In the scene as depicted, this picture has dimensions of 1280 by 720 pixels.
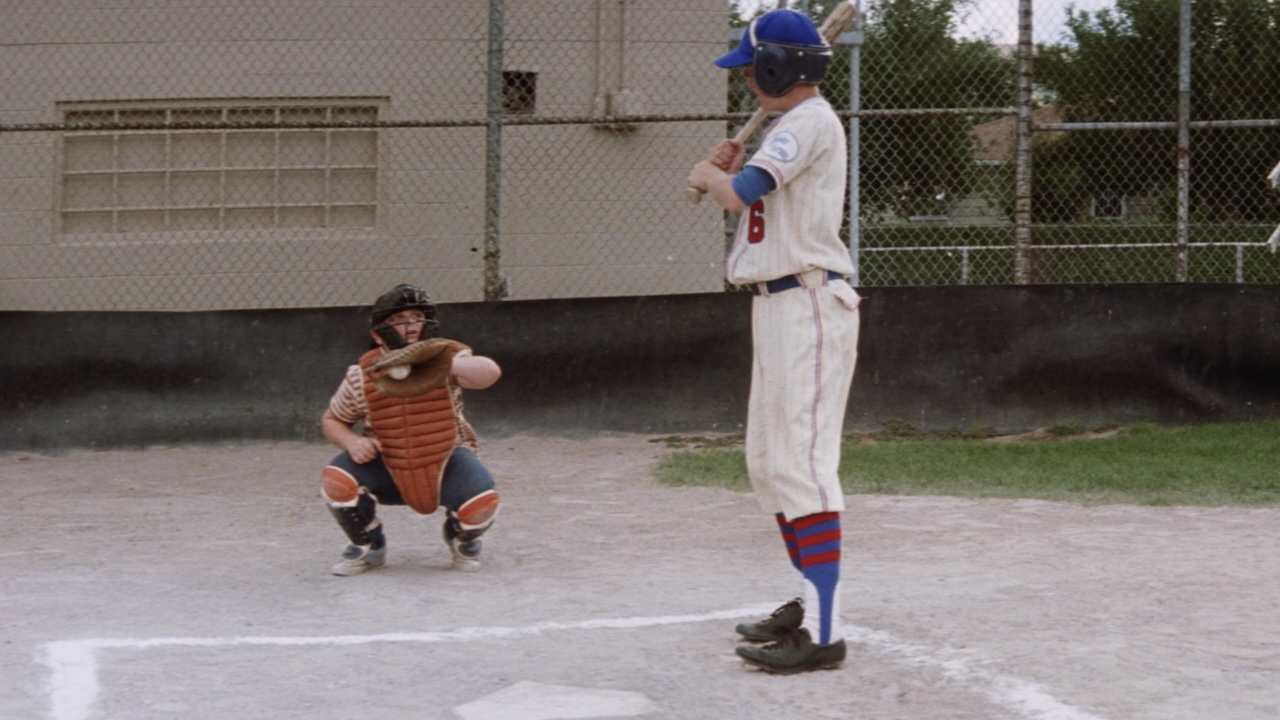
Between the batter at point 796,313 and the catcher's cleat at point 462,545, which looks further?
the catcher's cleat at point 462,545

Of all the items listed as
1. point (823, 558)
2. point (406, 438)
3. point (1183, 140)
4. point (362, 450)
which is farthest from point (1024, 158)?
→ point (823, 558)

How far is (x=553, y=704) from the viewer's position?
4.14 metres

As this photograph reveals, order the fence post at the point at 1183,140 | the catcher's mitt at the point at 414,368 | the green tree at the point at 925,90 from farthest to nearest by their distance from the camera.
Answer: the green tree at the point at 925,90
the fence post at the point at 1183,140
the catcher's mitt at the point at 414,368

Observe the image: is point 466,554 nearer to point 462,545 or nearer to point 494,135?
point 462,545

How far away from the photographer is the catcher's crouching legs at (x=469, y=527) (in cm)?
594

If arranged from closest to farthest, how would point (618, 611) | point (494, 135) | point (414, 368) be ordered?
point (618, 611) → point (414, 368) → point (494, 135)

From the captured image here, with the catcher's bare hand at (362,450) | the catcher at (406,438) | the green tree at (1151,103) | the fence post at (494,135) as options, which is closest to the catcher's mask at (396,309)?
the catcher at (406,438)

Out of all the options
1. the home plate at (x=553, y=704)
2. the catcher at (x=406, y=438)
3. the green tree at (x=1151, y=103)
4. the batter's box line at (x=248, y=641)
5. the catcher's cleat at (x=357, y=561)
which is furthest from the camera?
the green tree at (x=1151, y=103)

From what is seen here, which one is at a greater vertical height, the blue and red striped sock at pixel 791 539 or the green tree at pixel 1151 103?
the green tree at pixel 1151 103

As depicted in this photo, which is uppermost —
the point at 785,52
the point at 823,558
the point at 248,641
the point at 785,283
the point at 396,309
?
the point at 785,52

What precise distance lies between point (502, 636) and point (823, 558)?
3.46 ft

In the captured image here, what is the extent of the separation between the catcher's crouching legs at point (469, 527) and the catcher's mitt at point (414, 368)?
459 millimetres

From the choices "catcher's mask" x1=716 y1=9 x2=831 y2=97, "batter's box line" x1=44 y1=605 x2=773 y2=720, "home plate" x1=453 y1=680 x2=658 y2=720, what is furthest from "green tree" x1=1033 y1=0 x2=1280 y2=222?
"home plate" x1=453 y1=680 x2=658 y2=720

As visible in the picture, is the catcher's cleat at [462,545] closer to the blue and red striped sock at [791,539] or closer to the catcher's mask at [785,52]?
the blue and red striped sock at [791,539]
